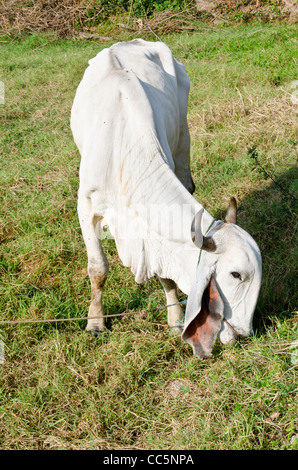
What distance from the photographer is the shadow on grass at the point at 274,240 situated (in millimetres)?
3217

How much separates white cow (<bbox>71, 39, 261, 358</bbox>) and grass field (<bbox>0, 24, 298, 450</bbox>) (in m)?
0.26

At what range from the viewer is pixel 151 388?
2838mm

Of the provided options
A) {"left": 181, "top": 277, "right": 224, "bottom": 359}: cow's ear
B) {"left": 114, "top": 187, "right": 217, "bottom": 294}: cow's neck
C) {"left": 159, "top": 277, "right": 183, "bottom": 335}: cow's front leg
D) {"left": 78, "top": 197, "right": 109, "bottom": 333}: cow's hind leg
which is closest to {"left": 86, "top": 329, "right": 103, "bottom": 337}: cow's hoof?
{"left": 78, "top": 197, "right": 109, "bottom": 333}: cow's hind leg

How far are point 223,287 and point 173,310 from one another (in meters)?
0.86

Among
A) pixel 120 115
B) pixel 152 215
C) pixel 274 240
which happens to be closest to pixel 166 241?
pixel 152 215

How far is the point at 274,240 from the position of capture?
3859 millimetres

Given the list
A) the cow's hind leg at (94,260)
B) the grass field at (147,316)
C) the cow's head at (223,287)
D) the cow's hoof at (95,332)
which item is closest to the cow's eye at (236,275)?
the cow's head at (223,287)

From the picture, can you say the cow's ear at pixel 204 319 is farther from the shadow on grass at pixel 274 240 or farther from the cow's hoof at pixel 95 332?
the cow's hoof at pixel 95 332

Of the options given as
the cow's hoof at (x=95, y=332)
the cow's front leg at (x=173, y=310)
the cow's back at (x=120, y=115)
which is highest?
the cow's back at (x=120, y=115)

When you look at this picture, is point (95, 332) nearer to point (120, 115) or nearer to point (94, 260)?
point (94, 260)
